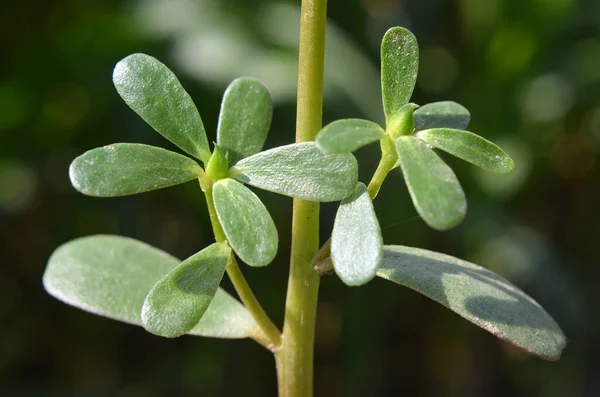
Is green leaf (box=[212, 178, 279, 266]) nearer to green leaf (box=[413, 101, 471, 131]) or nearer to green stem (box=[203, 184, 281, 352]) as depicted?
green stem (box=[203, 184, 281, 352])

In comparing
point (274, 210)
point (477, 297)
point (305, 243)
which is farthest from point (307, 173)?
point (274, 210)

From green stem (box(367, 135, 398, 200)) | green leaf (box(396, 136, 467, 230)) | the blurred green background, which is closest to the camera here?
green leaf (box(396, 136, 467, 230))

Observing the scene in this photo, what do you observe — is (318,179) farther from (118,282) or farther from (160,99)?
(118,282)

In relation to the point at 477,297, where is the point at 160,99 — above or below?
above

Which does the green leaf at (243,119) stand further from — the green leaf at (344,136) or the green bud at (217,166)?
the green leaf at (344,136)

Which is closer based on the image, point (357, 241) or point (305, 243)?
point (357, 241)

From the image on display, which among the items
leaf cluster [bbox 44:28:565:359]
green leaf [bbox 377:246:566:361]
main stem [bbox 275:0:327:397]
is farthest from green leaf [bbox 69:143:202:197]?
green leaf [bbox 377:246:566:361]

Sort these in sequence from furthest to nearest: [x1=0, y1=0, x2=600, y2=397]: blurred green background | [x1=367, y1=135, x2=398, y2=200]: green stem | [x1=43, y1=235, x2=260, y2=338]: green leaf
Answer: [x1=0, y1=0, x2=600, y2=397]: blurred green background
[x1=43, y1=235, x2=260, y2=338]: green leaf
[x1=367, y1=135, x2=398, y2=200]: green stem
